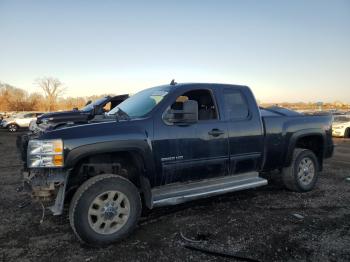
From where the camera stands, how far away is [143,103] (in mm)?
4988

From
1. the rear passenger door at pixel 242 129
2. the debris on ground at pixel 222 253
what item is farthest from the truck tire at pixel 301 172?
the debris on ground at pixel 222 253

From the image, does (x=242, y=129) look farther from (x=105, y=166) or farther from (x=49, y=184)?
(x=49, y=184)

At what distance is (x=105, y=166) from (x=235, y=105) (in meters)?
2.29

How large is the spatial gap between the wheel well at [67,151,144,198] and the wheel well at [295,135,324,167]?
3.57 metres

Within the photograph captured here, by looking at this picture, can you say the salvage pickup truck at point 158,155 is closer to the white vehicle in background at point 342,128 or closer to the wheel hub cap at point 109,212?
the wheel hub cap at point 109,212

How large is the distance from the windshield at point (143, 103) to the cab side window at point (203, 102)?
311 millimetres

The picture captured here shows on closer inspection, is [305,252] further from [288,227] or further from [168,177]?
[168,177]

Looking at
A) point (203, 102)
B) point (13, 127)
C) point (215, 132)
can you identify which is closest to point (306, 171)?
point (215, 132)

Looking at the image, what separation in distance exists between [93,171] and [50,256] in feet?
3.81

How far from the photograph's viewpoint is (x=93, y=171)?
4.45 meters

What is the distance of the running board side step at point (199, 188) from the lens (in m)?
4.41

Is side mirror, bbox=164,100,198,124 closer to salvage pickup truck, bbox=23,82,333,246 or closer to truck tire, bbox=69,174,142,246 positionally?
salvage pickup truck, bbox=23,82,333,246

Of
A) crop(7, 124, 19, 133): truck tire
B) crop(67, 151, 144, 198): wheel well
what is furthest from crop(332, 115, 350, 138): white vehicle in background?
crop(7, 124, 19, 133): truck tire

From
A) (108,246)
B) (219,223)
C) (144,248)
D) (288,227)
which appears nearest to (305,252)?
(288,227)
